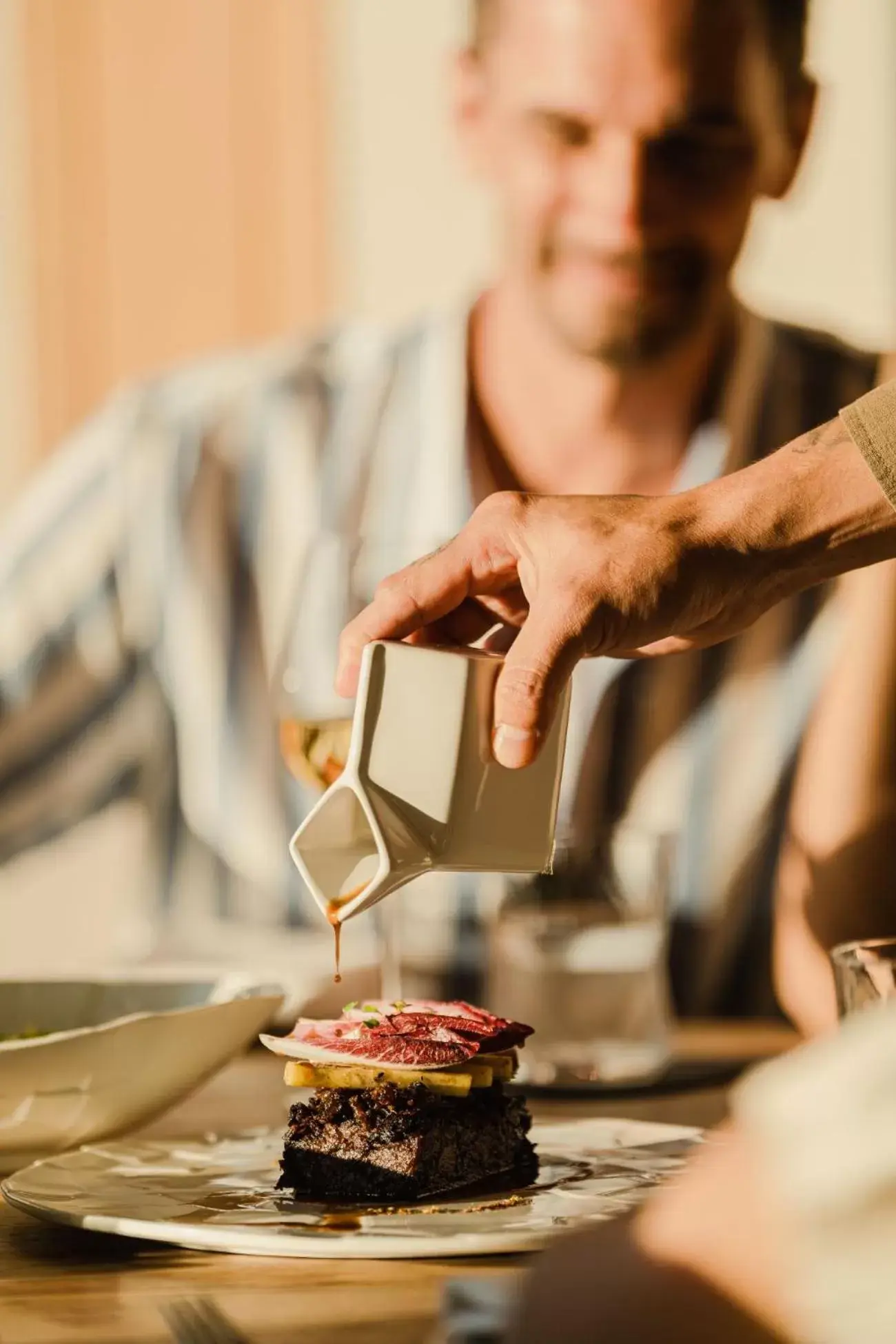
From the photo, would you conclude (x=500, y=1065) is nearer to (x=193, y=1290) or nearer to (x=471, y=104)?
(x=193, y=1290)

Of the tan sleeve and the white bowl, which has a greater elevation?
the tan sleeve

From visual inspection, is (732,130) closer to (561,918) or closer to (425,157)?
(561,918)

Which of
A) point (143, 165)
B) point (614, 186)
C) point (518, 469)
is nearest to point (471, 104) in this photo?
point (614, 186)

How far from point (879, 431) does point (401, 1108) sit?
0.57m

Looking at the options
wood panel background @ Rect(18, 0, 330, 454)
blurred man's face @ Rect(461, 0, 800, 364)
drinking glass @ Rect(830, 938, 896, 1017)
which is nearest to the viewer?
drinking glass @ Rect(830, 938, 896, 1017)

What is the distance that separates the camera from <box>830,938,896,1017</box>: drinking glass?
92cm

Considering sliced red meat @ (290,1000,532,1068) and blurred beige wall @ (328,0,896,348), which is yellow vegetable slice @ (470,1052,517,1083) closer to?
sliced red meat @ (290,1000,532,1068)

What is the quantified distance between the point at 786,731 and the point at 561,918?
113 cm

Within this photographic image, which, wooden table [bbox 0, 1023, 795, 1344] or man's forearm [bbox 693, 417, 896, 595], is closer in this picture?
wooden table [bbox 0, 1023, 795, 1344]

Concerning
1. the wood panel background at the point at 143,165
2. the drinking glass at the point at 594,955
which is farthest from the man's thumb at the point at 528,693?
the wood panel background at the point at 143,165

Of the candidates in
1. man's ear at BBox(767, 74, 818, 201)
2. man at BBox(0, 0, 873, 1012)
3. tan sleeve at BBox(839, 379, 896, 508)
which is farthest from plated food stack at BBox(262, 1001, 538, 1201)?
man's ear at BBox(767, 74, 818, 201)

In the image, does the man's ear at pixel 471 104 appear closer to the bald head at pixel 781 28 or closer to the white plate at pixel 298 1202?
the bald head at pixel 781 28

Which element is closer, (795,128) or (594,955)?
(594,955)

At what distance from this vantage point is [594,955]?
1436 mm
